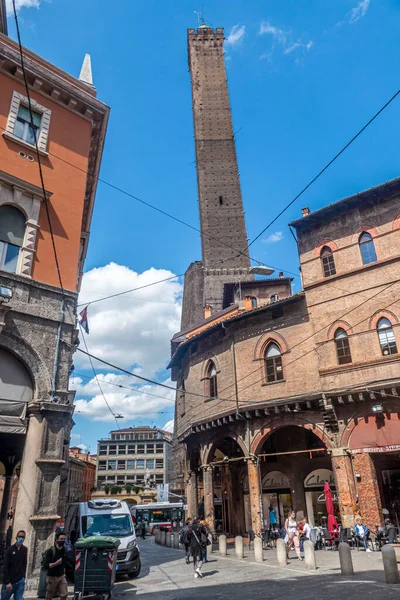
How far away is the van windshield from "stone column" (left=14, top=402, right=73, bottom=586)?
141 inches

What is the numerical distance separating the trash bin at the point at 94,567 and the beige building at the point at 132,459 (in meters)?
77.9

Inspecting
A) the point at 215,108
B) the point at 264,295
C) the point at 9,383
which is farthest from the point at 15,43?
the point at 215,108

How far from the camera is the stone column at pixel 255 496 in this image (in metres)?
19.5

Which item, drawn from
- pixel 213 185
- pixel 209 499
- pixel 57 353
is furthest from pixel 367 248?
pixel 213 185

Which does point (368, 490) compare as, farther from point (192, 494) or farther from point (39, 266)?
point (39, 266)

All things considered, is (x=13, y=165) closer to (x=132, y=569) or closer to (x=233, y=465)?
(x=132, y=569)

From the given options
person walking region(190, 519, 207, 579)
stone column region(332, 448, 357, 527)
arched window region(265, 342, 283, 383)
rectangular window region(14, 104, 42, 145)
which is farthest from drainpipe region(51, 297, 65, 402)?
stone column region(332, 448, 357, 527)

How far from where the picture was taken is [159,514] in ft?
118

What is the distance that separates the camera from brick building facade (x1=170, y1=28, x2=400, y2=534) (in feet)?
57.7

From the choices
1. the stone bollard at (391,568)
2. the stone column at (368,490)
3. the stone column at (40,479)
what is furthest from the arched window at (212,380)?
the stone bollard at (391,568)

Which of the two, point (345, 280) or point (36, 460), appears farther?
point (345, 280)

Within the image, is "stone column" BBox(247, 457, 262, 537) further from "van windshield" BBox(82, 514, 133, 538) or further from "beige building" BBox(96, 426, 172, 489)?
"beige building" BBox(96, 426, 172, 489)

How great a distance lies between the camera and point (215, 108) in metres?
58.5

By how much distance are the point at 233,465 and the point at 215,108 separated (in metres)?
48.7
